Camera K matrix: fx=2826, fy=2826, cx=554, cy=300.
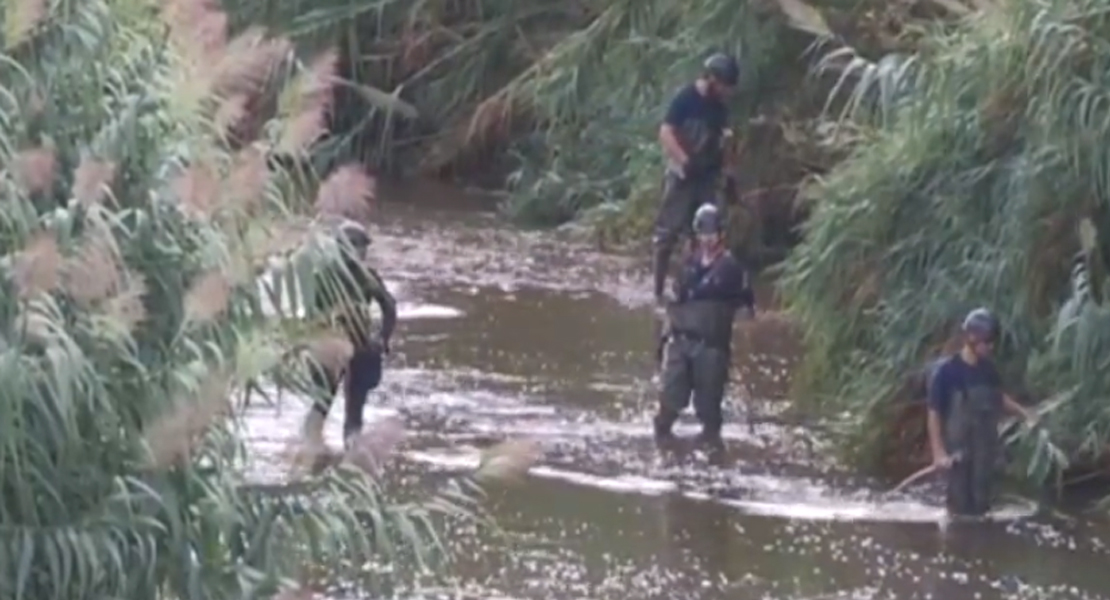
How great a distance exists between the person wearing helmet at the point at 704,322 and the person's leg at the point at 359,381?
5.07 ft

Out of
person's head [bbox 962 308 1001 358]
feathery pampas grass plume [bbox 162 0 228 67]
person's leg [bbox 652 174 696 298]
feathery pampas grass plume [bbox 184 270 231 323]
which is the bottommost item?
person's leg [bbox 652 174 696 298]

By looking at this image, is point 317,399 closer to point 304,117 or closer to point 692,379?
point 304,117

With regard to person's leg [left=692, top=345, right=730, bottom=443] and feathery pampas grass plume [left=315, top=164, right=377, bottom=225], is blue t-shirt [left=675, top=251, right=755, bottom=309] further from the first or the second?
feathery pampas grass plume [left=315, top=164, right=377, bottom=225]

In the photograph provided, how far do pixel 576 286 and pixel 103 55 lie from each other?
10762 millimetres

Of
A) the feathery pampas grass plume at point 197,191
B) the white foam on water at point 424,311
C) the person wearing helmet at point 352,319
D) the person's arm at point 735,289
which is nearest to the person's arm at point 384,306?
the person wearing helmet at point 352,319

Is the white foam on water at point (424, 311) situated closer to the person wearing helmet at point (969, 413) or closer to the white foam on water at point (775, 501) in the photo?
the white foam on water at point (775, 501)

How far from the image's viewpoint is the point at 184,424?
22.4 ft

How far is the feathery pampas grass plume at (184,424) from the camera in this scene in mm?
6832

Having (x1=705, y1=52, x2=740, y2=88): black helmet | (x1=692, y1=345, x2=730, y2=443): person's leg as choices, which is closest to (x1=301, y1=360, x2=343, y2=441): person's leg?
(x1=692, y1=345, x2=730, y2=443): person's leg

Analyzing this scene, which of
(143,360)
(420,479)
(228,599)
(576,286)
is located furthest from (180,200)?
(576,286)

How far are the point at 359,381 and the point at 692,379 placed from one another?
68.0 inches

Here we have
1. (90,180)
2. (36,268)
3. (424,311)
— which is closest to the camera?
(36,268)

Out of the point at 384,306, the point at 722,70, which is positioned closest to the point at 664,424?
the point at 384,306

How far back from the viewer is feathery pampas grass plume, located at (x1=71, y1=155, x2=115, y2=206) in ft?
22.1
